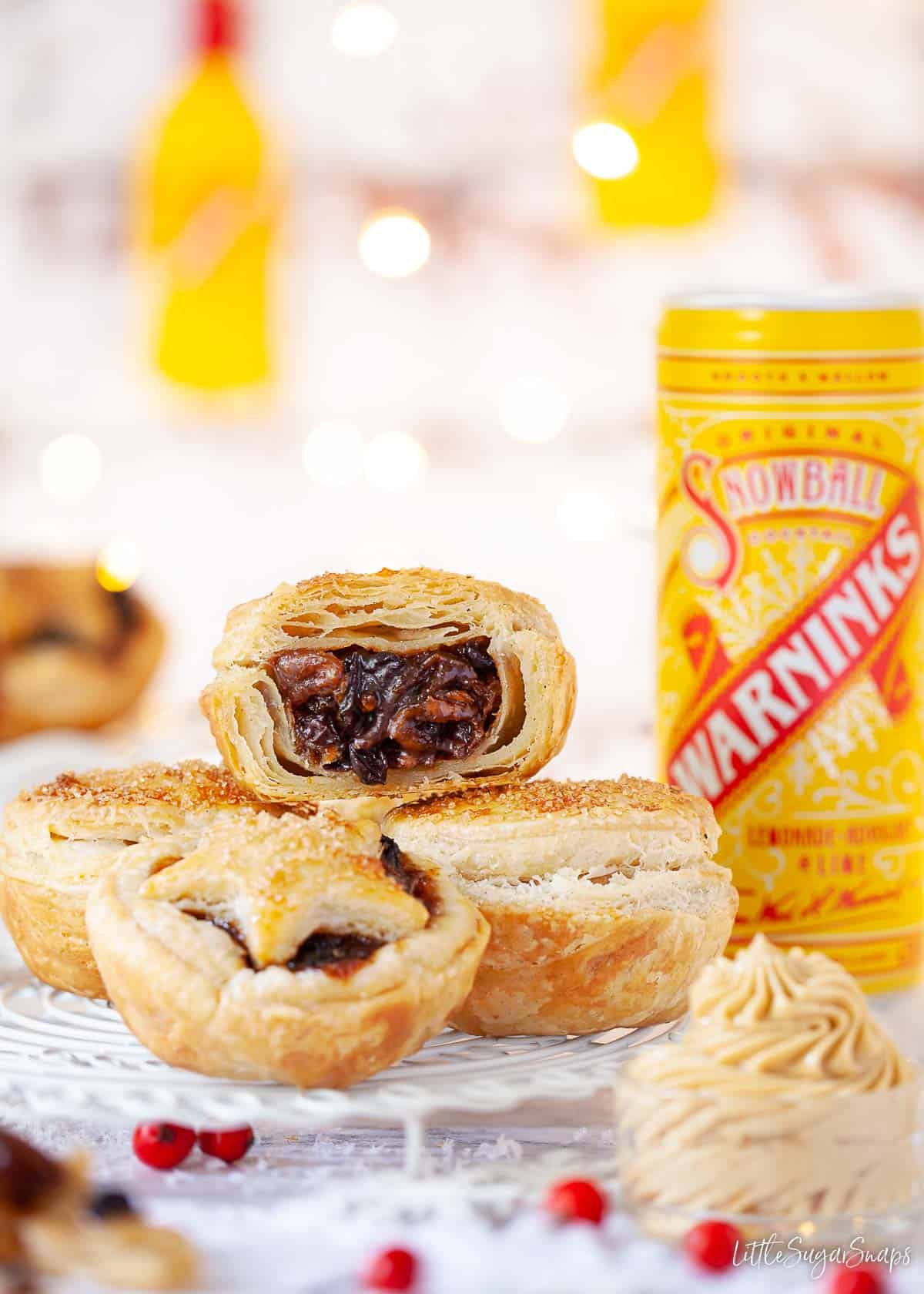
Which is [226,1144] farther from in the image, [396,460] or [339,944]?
[396,460]

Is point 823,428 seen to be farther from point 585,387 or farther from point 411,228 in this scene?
point 585,387

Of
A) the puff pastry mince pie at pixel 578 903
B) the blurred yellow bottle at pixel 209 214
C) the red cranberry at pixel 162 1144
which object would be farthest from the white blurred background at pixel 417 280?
the red cranberry at pixel 162 1144

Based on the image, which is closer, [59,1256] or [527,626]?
[59,1256]

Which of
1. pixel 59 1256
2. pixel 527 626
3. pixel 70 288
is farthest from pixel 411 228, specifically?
pixel 59 1256

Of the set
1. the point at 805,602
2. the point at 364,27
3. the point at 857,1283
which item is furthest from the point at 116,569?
the point at 857,1283

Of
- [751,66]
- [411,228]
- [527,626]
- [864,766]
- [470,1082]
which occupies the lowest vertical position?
[470,1082]

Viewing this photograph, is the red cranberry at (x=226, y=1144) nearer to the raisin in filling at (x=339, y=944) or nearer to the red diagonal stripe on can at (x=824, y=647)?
the raisin in filling at (x=339, y=944)
